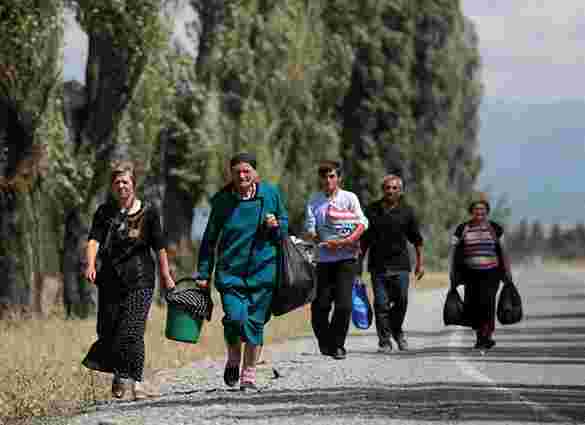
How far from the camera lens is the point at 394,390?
11664 millimetres

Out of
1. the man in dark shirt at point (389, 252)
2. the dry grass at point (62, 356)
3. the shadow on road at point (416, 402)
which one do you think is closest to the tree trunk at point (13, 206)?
the dry grass at point (62, 356)

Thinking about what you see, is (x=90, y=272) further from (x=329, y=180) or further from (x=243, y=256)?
(x=329, y=180)

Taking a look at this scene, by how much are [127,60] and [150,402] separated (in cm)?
1311

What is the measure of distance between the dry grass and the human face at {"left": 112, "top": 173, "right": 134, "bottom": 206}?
159 centimetres

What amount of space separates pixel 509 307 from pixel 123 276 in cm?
621

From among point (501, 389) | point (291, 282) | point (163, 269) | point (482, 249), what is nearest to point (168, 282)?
point (163, 269)

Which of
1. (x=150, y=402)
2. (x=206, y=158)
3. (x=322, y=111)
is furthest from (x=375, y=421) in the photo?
(x=322, y=111)

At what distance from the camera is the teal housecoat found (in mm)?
11672

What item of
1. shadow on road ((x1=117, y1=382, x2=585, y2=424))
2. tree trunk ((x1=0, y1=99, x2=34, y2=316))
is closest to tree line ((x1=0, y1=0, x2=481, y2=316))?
tree trunk ((x1=0, y1=99, x2=34, y2=316))

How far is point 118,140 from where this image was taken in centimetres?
2434

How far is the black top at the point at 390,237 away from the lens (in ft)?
53.1

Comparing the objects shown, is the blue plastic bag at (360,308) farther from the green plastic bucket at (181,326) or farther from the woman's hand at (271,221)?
the green plastic bucket at (181,326)

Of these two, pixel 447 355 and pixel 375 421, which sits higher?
pixel 375 421

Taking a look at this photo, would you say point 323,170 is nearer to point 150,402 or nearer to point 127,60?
point 150,402
